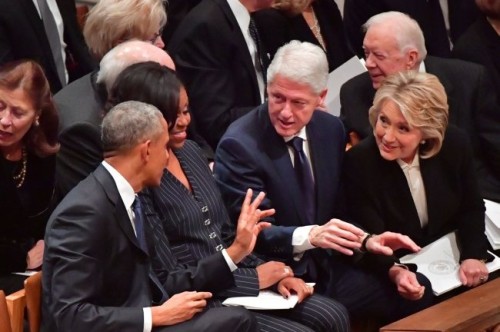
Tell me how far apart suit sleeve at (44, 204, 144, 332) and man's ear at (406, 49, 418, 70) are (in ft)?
5.89

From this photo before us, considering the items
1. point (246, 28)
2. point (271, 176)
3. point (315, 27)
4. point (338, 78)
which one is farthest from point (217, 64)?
point (271, 176)

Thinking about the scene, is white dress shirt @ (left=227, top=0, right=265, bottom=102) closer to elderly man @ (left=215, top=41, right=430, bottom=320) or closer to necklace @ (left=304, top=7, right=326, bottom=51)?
necklace @ (left=304, top=7, right=326, bottom=51)

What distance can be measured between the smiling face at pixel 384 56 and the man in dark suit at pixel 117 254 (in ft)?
4.78

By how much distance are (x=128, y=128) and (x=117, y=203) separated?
0.69 ft

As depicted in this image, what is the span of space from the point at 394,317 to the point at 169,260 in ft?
3.12

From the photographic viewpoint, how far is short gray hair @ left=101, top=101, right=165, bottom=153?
2.96m

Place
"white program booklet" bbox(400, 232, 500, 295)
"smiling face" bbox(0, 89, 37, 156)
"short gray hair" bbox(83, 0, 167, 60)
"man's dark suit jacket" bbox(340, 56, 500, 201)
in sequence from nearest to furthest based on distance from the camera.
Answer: "smiling face" bbox(0, 89, 37, 156) → "white program booklet" bbox(400, 232, 500, 295) → "short gray hair" bbox(83, 0, 167, 60) → "man's dark suit jacket" bbox(340, 56, 500, 201)

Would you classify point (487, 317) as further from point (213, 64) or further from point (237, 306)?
point (213, 64)

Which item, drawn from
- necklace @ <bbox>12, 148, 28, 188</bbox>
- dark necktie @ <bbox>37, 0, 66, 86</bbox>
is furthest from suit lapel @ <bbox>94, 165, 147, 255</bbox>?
dark necktie @ <bbox>37, 0, 66, 86</bbox>

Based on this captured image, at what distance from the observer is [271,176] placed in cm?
359

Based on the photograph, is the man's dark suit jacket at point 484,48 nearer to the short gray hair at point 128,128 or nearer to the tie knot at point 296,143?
the tie knot at point 296,143

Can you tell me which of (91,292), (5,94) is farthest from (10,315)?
(5,94)

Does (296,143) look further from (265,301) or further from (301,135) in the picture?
(265,301)

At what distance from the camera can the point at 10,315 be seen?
2975 mm
